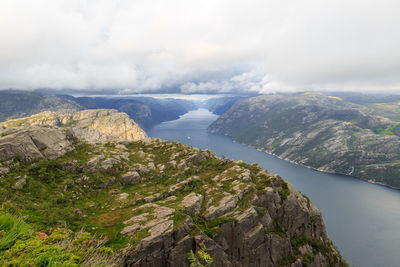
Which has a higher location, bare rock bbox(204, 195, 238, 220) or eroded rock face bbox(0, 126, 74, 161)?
eroded rock face bbox(0, 126, 74, 161)

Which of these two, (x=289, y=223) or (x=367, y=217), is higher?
(x=289, y=223)

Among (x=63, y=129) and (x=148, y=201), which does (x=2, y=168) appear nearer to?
(x=63, y=129)

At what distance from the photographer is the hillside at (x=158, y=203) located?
34375 millimetres

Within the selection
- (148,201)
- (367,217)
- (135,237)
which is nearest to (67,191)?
(148,201)

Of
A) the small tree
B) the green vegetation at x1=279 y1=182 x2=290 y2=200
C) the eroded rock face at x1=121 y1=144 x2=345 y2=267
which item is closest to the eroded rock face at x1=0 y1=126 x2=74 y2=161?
the eroded rock face at x1=121 y1=144 x2=345 y2=267

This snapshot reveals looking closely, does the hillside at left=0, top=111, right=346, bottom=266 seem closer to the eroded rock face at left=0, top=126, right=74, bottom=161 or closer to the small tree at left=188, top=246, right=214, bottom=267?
the eroded rock face at left=0, top=126, right=74, bottom=161

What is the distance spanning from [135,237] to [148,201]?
41.9 ft

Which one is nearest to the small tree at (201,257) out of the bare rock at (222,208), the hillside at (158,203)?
the hillside at (158,203)

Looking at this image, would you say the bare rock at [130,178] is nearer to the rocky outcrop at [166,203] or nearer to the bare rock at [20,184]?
the rocky outcrop at [166,203]

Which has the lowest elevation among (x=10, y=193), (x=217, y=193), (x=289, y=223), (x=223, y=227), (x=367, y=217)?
(x=367, y=217)

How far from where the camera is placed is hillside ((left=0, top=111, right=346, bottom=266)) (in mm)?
34375

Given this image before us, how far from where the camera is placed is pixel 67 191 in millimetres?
43750

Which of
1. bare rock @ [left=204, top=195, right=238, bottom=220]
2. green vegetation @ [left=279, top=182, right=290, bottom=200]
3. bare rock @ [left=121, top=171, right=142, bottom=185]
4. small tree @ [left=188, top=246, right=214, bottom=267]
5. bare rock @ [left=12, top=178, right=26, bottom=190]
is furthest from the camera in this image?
green vegetation @ [left=279, top=182, right=290, bottom=200]

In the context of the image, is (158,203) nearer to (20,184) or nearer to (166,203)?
(166,203)
